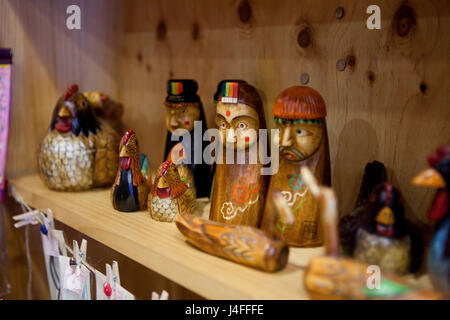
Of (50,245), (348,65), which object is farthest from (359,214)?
(50,245)

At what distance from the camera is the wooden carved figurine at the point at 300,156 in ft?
2.18

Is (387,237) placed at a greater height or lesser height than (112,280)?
greater

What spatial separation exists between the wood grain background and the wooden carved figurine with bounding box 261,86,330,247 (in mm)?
126

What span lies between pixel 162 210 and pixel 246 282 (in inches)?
10.6

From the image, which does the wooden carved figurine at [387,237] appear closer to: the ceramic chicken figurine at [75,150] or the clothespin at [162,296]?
the clothespin at [162,296]

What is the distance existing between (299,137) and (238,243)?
182mm

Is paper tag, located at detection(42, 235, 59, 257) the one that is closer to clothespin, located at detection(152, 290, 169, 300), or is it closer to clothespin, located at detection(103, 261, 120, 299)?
clothespin, located at detection(103, 261, 120, 299)

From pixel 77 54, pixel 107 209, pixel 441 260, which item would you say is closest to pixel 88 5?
pixel 77 54

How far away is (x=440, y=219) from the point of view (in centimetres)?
52

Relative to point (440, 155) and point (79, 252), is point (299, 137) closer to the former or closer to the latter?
point (440, 155)

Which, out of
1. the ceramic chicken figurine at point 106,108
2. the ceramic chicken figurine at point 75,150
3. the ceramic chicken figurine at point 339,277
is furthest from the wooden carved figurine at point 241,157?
the ceramic chicken figurine at point 106,108

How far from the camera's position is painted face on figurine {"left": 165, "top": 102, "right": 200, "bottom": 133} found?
0.90m

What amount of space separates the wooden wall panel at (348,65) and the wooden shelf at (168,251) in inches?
8.2

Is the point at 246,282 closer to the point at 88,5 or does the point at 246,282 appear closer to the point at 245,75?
the point at 245,75
